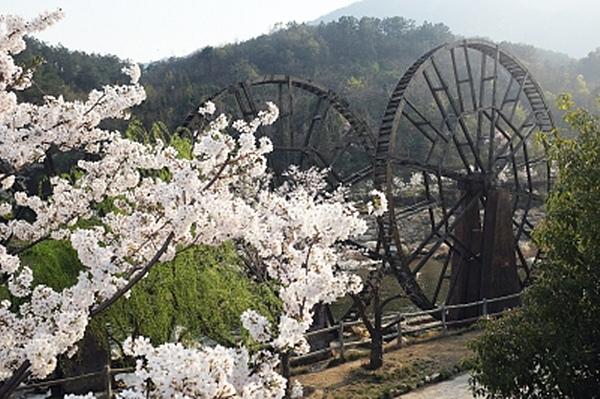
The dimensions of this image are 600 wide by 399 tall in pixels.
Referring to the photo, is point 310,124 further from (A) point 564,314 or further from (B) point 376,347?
(A) point 564,314

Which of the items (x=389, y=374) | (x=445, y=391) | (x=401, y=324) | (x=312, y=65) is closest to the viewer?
(x=445, y=391)

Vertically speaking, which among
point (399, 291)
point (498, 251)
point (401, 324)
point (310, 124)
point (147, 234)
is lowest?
point (399, 291)

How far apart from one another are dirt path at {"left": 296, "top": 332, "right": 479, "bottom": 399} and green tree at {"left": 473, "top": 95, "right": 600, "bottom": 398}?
3398 mm

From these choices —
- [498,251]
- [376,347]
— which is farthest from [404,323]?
[376,347]

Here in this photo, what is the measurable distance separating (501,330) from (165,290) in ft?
15.7

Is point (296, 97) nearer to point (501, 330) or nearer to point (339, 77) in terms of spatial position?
point (339, 77)

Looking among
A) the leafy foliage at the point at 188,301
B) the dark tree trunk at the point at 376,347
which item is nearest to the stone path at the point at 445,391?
the dark tree trunk at the point at 376,347

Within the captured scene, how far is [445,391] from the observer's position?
948cm

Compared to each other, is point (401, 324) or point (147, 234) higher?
point (147, 234)

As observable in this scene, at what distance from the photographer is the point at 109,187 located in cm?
588

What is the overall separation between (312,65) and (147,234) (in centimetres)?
6094

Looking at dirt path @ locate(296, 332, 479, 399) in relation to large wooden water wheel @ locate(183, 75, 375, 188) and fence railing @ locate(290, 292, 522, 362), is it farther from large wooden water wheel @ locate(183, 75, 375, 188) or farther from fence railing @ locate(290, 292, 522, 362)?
large wooden water wheel @ locate(183, 75, 375, 188)

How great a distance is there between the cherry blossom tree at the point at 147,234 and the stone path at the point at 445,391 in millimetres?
4866

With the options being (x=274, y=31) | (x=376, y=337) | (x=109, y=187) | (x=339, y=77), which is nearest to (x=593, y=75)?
(x=339, y=77)
